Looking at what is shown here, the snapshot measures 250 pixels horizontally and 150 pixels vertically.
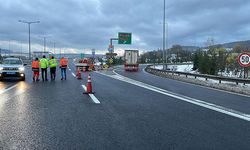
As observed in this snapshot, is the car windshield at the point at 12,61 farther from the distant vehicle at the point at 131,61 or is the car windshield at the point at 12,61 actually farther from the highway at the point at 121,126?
the distant vehicle at the point at 131,61

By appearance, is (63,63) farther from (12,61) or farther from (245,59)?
(245,59)

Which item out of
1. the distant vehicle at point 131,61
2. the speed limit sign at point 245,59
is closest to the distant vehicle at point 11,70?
the speed limit sign at point 245,59

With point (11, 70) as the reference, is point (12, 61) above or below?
above

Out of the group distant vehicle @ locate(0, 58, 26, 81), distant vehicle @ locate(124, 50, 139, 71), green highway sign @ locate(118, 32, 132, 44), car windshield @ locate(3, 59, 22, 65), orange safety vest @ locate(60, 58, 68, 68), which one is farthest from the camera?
green highway sign @ locate(118, 32, 132, 44)


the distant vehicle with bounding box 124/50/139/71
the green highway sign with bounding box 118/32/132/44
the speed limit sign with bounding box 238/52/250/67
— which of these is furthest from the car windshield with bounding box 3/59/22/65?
the green highway sign with bounding box 118/32/132/44

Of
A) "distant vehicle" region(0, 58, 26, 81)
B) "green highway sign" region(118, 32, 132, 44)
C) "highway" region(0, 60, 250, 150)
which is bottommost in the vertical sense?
"highway" region(0, 60, 250, 150)

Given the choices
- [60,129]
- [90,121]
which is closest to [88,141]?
[60,129]

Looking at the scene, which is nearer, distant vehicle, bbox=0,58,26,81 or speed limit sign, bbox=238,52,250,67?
speed limit sign, bbox=238,52,250,67

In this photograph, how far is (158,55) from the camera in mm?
138500

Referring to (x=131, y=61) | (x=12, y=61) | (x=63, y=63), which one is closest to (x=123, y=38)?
(x=131, y=61)

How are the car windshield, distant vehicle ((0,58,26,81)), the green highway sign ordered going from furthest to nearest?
the green highway sign, the car windshield, distant vehicle ((0,58,26,81))

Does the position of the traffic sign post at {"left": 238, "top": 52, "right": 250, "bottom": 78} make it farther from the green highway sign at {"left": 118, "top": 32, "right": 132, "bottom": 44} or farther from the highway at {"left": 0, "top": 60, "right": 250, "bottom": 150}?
the green highway sign at {"left": 118, "top": 32, "right": 132, "bottom": 44}

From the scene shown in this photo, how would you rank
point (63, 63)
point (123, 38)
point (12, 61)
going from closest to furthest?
point (12, 61)
point (63, 63)
point (123, 38)

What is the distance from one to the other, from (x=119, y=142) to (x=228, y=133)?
238 centimetres
